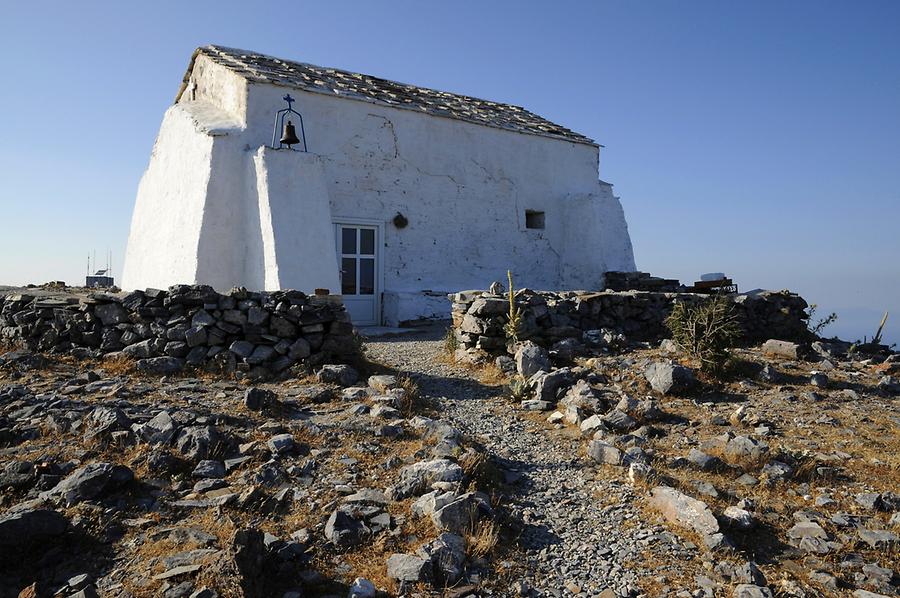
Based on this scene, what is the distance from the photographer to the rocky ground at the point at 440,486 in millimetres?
2717

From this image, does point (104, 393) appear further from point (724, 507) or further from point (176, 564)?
point (724, 507)

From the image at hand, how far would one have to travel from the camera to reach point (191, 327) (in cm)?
614

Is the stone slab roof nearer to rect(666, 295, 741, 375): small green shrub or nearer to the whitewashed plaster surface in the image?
the whitewashed plaster surface

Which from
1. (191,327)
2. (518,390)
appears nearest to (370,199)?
(191,327)

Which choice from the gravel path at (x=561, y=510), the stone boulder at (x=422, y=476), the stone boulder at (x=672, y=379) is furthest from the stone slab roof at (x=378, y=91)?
the stone boulder at (x=422, y=476)

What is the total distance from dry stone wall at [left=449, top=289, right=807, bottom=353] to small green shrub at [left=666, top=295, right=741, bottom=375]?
101cm

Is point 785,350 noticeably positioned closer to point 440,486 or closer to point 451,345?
point 451,345

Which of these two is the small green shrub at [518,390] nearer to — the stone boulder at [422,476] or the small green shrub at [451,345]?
the small green shrub at [451,345]

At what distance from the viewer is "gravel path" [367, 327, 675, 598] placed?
9.18 ft

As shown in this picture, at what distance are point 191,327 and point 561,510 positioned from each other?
4.57 m

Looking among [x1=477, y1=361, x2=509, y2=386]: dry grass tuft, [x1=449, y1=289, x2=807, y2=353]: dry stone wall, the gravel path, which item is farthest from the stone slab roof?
the gravel path

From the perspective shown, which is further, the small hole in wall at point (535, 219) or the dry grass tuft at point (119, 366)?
the small hole in wall at point (535, 219)

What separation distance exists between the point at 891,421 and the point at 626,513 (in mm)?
3374

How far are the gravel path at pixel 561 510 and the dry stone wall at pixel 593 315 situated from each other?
63.8 inches
